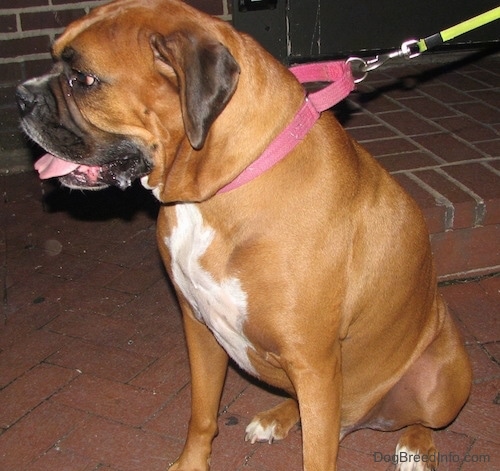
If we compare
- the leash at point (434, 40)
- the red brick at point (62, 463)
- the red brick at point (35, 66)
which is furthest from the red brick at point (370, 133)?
the red brick at point (62, 463)

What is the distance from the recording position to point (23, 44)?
517 centimetres

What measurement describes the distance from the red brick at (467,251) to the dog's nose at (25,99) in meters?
2.28

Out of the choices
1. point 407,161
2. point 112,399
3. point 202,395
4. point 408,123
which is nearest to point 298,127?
point 202,395

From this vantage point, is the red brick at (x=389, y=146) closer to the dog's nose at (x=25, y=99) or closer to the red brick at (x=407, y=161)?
the red brick at (x=407, y=161)

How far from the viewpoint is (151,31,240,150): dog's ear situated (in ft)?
6.84

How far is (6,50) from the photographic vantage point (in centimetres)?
515

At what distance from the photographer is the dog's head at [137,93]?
6.94ft

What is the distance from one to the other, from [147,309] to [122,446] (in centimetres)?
96

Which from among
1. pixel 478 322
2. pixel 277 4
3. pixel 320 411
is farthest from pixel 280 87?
pixel 277 4

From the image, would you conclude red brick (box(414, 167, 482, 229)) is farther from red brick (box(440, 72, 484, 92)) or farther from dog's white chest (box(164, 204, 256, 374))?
dog's white chest (box(164, 204, 256, 374))

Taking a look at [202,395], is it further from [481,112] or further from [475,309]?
[481,112]

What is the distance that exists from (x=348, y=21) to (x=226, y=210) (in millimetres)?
3692

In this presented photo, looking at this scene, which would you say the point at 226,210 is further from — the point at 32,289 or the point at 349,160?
the point at 32,289

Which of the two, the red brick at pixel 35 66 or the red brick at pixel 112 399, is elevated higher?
the red brick at pixel 35 66
